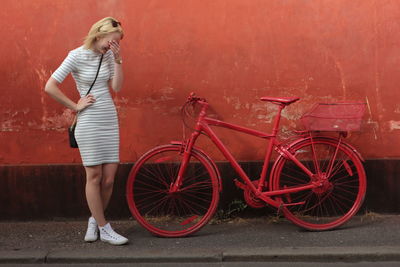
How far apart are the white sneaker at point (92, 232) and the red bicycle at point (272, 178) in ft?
1.17

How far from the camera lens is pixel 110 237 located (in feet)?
17.4

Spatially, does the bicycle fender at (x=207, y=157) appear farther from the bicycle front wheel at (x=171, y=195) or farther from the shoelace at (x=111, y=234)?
the shoelace at (x=111, y=234)

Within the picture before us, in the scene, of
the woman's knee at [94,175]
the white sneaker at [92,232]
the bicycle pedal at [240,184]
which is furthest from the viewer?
the bicycle pedal at [240,184]

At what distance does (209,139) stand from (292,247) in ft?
4.53

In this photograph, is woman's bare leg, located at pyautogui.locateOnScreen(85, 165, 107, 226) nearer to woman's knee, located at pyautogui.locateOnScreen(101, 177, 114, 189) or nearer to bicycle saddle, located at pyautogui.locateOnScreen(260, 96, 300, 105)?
woman's knee, located at pyautogui.locateOnScreen(101, 177, 114, 189)

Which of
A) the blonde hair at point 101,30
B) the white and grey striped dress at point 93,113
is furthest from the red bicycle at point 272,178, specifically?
the blonde hair at point 101,30

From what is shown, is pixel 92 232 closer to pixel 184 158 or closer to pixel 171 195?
pixel 171 195

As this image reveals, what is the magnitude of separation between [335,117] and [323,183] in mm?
588

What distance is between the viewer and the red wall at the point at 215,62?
5.78m

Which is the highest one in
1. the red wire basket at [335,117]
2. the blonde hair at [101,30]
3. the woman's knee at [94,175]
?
the blonde hair at [101,30]

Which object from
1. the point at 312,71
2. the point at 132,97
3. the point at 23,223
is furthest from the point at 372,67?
the point at 23,223

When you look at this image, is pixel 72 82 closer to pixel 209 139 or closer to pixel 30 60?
pixel 30 60

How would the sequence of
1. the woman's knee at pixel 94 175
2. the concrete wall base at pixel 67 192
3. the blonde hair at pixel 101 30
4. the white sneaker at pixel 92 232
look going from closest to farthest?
→ the blonde hair at pixel 101 30
the woman's knee at pixel 94 175
the white sneaker at pixel 92 232
the concrete wall base at pixel 67 192

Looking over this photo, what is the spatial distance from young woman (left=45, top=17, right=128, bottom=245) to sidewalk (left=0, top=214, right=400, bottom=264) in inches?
12.3
